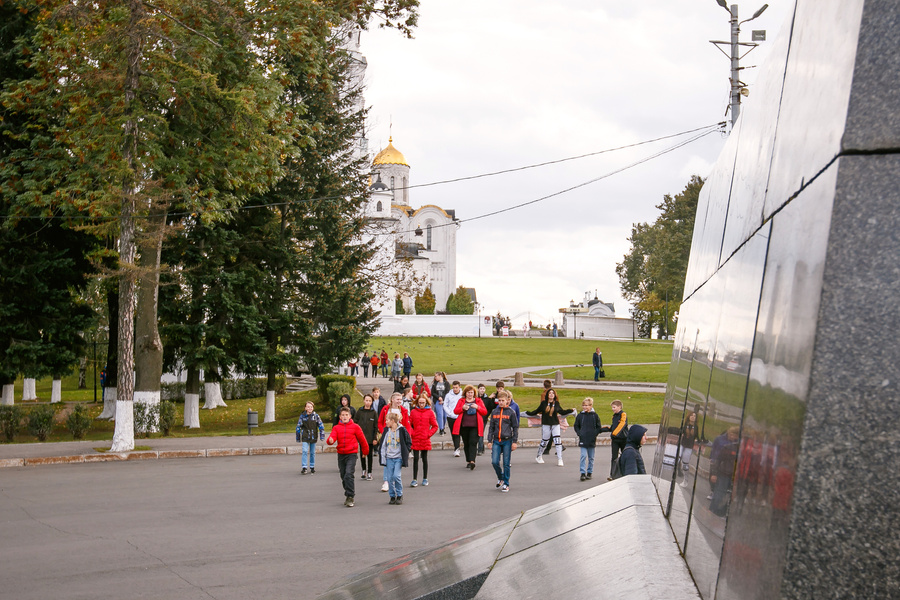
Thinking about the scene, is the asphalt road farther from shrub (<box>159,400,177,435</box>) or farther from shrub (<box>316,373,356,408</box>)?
shrub (<box>316,373,356,408</box>)

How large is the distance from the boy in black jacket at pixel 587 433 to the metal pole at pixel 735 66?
8588 millimetres

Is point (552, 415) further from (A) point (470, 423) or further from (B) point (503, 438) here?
(B) point (503, 438)

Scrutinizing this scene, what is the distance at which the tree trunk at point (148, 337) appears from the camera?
74.3 ft

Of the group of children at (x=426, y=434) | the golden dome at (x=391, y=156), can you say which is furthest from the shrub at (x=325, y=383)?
the golden dome at (x=391, y=156)

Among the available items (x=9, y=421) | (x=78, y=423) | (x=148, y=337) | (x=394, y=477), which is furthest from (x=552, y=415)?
(x=9, y=421)

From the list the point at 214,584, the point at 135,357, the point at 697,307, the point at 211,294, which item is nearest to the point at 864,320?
the point at 697,307

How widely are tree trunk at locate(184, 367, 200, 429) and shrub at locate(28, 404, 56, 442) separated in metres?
5.90

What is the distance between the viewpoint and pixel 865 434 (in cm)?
218

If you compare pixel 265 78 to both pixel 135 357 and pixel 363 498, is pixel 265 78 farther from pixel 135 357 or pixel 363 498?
pixel 363 498

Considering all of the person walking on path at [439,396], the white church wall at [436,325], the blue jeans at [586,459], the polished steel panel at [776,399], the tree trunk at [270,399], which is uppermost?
the polished steel panel at [776,399]

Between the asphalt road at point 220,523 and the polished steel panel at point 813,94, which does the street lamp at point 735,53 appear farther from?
the polished steel panel at point 813,94

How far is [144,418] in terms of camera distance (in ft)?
74.0

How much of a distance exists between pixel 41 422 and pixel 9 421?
3.59 ft

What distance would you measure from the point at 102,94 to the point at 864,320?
70.1 feet
